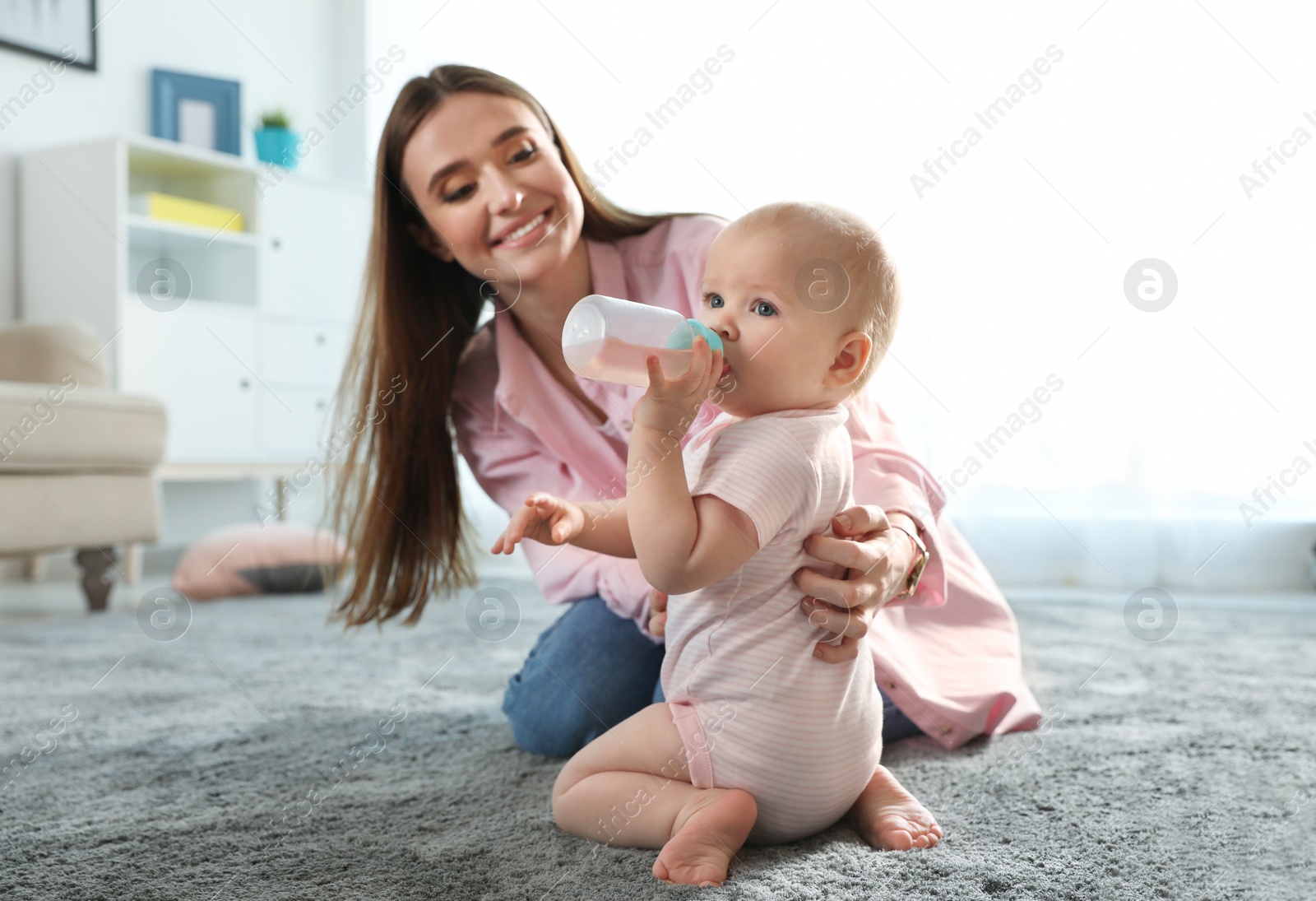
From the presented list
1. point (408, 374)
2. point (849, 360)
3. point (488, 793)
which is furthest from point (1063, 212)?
point (488, 793)

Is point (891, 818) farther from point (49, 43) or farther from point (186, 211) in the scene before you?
point (49, 43)

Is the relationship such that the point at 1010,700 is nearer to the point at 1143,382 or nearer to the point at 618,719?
the point at 618,719

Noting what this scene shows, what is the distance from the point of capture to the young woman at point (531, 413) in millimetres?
1065

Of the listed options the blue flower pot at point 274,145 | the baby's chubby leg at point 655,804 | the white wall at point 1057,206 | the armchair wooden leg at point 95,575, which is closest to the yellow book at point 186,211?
the blue flower pot at point 274,145

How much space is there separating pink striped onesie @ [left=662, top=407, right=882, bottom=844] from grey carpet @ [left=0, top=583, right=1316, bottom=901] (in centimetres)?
6

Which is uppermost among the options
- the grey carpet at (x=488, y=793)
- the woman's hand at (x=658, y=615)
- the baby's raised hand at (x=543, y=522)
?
the baby's raised hand at (x=543, y=522)

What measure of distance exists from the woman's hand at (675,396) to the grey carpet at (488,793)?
309mm

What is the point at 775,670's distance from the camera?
718 millimetres

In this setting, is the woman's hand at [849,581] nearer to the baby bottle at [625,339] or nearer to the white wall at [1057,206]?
the baby bottle at [625,339]

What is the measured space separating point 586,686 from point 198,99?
9.51 feet

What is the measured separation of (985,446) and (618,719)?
156cm

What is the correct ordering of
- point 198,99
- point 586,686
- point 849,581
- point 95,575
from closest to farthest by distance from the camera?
point 849,581 → point 586,686 → point 95,575 → point 198,99

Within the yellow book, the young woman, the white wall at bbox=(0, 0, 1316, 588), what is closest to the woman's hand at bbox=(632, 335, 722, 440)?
the young woman

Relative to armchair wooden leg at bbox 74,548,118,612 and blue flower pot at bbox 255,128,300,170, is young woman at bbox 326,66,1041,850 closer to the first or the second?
armchair wooden leg at bbox 74,548,118,612
